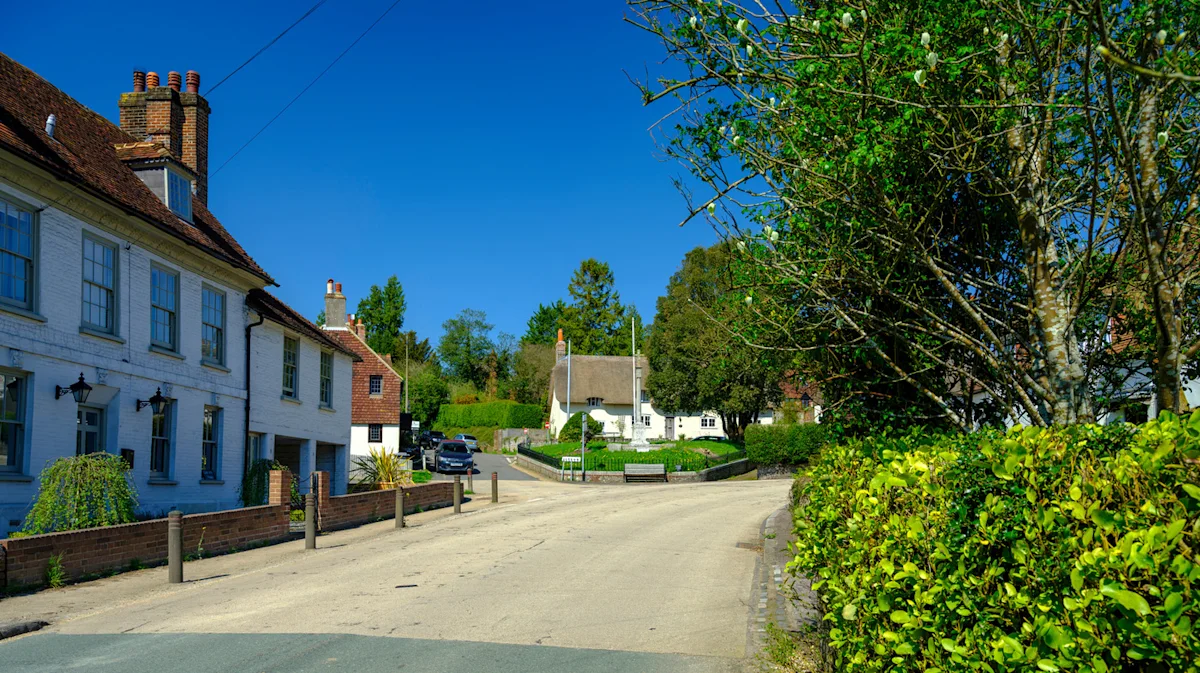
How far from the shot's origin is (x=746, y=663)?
816 centimetres

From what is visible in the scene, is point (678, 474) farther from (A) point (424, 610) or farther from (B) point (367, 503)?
(A) point (424, 610)

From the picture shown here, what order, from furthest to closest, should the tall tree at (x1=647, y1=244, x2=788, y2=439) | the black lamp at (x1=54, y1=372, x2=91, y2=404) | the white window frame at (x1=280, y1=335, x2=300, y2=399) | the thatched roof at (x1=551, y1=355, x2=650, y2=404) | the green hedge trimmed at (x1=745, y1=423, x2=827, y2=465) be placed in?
the thatched roof at (x1=551, y1=355, x2=650, y2=404), the tall tree at (x1=647, y1=244, x2=788, y2=439), the green hedge trimmed at (x1=745, y1=423, x2=827, y2=465), the white window frame at (x1=280, y1=335, x2=300, y2=399), the black lamp at (x1=54, y1=372, x2=91, y2=404)

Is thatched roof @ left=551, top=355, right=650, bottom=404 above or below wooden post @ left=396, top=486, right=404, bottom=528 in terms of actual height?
above

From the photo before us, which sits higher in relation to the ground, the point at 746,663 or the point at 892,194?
the point at 892,194

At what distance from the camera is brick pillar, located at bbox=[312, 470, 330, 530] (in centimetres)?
2083

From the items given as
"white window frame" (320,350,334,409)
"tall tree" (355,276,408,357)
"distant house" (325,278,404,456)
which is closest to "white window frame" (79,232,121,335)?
"white window frame" (320,350,334,409)

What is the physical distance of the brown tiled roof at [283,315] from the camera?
2530 cm

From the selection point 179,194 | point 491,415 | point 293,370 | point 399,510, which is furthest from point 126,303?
point 491,415

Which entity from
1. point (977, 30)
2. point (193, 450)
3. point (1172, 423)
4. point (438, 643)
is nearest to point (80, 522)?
point (193, 450)

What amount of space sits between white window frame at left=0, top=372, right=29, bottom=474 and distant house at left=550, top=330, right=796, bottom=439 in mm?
64248

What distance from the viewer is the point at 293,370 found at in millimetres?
27906

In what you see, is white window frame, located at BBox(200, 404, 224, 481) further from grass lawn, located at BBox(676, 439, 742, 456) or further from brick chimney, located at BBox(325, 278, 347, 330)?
grass lawn, located at BBox(676, 439, 742, 456)

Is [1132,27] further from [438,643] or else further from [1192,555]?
[438,643]

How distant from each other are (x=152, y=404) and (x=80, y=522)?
5117 mm
